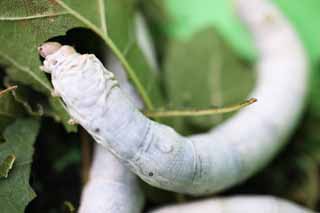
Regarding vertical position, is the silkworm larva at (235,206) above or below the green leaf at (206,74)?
below

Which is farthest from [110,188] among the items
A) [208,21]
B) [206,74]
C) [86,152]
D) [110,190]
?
[208,21]

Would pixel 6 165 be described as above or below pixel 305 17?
below

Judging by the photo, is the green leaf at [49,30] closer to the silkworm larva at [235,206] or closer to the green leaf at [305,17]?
the silkworm larva at [235,206]

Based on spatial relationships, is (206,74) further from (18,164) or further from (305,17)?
(18,164)

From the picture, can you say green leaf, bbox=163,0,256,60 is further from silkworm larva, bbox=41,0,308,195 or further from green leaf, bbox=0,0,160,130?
green leaf, bbox=0,0,160,130

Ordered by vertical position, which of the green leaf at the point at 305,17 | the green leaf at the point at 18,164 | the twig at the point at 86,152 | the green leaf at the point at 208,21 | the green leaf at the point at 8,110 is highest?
the green leaf at the point at 305,17

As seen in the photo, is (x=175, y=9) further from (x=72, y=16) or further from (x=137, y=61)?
(x=72, y=16)

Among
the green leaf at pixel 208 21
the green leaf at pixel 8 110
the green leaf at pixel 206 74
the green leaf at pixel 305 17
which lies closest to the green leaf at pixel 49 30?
the green leaf at pixel 8 110
